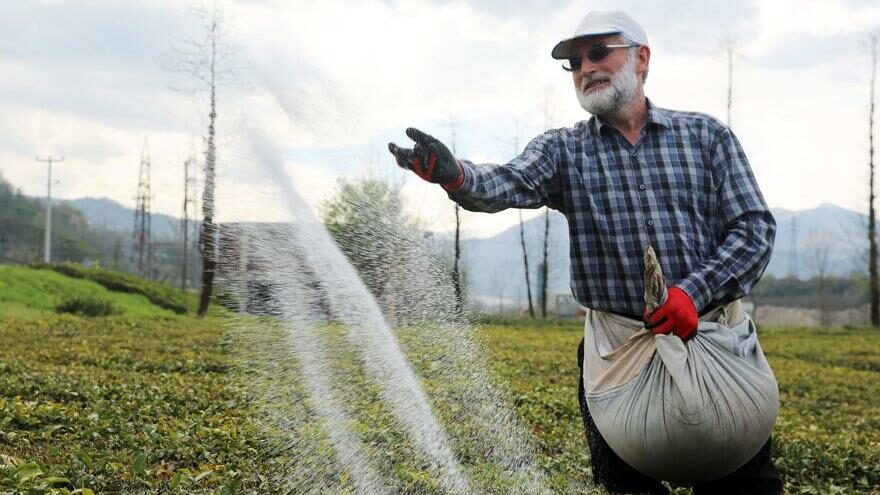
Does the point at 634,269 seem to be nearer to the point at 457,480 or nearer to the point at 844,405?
the point at 457,480

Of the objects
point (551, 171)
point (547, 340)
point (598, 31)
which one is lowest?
point (547, 340)

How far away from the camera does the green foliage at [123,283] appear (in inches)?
950

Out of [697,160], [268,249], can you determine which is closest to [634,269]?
[697,160]

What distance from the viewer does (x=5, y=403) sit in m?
5.38

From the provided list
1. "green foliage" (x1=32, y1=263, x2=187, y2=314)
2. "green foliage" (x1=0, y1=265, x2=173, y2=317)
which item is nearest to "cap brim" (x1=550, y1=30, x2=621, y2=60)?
"green foliage" (x1=0, y1=265, x2=173, y2=317)

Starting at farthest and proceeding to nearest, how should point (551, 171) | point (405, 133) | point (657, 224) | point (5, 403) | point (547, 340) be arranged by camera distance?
point (547, 340) < point (5, 403) < point (551, 171) < point (657, 224) < point (405, 133)

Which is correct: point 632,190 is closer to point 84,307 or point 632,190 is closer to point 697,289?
point 697,289

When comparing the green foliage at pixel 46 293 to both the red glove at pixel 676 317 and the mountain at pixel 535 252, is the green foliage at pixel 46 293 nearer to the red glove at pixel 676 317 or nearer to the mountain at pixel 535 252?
the mountain at pixel 535 252

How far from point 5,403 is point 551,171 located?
150 inches

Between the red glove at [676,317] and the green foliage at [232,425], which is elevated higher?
the red glove at [676,317]

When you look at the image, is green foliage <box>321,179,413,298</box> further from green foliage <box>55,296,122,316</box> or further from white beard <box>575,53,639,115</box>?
green foliage <box>55,296,122,316</box>

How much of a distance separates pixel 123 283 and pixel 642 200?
23.3 meters

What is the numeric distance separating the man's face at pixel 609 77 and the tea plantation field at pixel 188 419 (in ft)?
3.61

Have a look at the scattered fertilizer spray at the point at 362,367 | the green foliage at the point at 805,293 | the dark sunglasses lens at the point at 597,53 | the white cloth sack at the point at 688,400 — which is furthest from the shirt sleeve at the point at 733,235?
the green foliage at the point at 805,293
